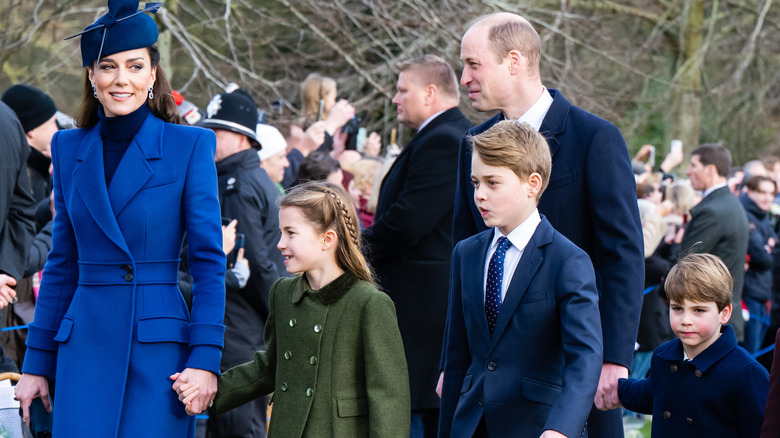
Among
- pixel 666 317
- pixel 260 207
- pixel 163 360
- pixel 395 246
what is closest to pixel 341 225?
pixel 163 360

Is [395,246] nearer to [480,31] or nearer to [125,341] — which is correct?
[480,31]

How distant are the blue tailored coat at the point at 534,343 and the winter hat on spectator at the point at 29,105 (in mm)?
3879

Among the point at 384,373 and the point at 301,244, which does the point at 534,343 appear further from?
the point at 301,244

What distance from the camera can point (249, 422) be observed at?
5832 millimetres

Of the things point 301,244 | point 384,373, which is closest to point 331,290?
point 301,244

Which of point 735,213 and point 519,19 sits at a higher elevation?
point 519,19

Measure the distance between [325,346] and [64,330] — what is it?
896 mm

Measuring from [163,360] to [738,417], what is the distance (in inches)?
83.6

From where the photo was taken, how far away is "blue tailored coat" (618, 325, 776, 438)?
3926mm

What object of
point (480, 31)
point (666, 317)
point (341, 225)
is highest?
point (480, 31)

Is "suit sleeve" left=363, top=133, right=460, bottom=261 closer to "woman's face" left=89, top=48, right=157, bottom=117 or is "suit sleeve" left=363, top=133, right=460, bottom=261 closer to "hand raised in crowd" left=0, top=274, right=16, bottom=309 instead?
"hand raised in crowd" left=0, top=274, right=16, bottom=309

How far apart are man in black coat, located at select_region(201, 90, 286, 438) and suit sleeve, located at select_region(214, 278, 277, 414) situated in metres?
1.77

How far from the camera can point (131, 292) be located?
354 centimetres

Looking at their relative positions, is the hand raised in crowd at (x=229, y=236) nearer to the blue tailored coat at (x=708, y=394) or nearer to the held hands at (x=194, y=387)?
the held hands at (x=194, y=387)
